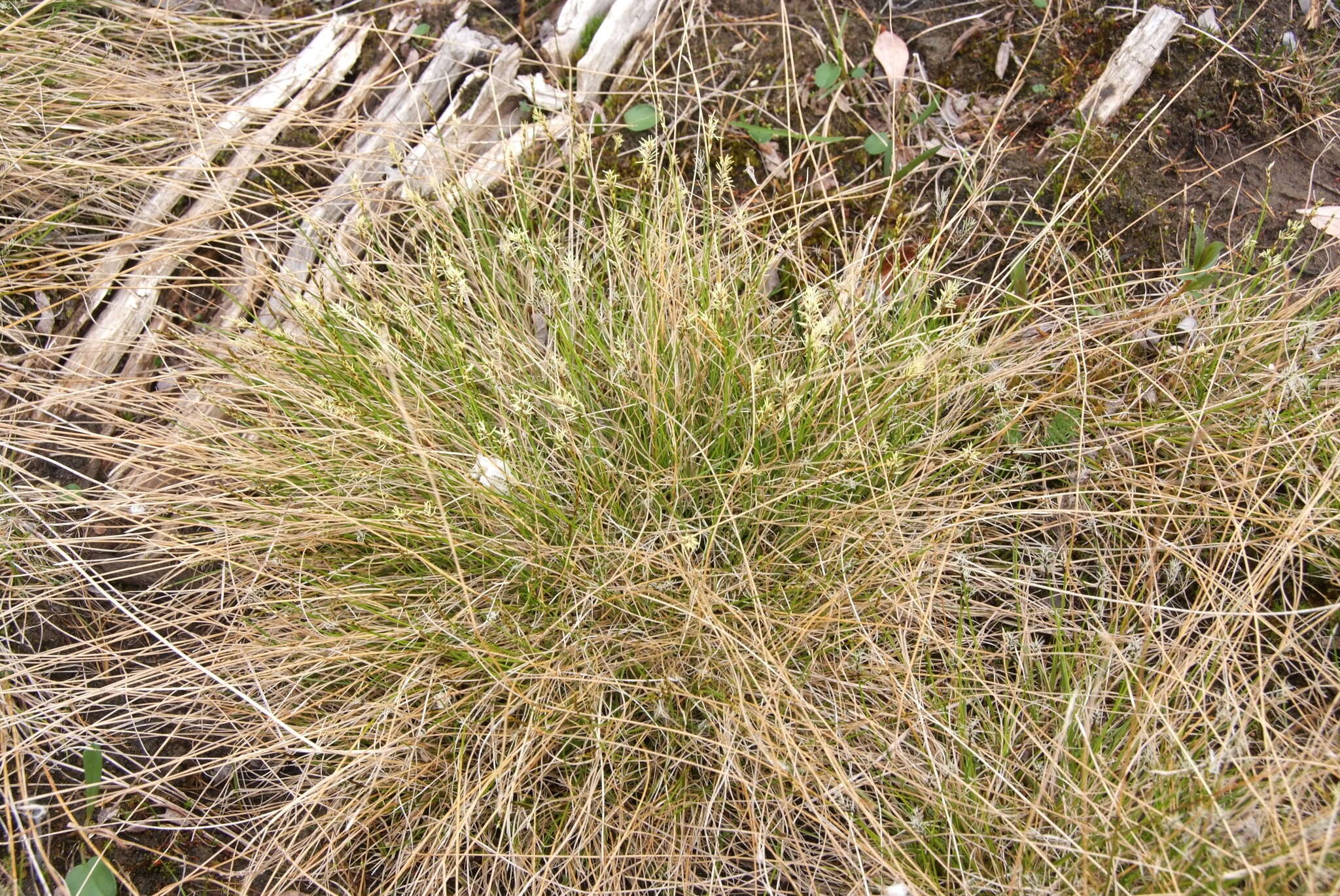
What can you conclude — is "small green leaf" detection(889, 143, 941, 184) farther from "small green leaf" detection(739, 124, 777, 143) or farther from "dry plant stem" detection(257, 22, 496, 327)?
"dry plant stem" detection(257, 22, 496, 327)

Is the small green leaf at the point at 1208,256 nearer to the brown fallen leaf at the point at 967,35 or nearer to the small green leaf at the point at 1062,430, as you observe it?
the small green leaf at the point at 1062,430

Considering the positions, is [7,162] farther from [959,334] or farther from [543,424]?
[959,334]

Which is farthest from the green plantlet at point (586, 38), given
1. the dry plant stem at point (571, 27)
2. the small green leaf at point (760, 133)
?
the small green leaf at point (760, 133)

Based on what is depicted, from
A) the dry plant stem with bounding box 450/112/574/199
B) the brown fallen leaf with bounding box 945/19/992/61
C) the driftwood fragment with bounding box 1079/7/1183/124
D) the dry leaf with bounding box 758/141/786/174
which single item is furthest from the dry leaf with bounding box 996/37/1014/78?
the dry plant stem with bounding box 450/112/574/199

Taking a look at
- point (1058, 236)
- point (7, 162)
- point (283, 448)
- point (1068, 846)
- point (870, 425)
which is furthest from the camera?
point (7, 162)

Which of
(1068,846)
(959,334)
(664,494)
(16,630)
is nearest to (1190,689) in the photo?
(1068,846)
